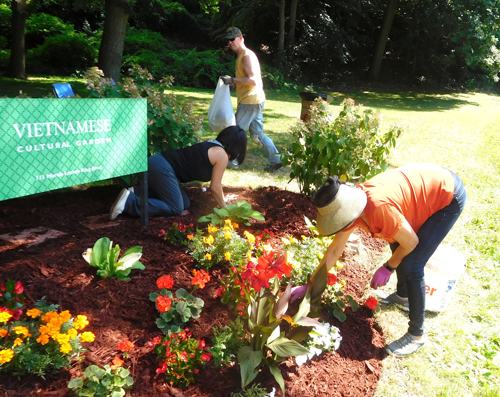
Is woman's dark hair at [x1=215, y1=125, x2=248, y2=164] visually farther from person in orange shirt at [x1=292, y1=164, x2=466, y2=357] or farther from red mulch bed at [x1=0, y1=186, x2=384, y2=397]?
person in orange shirt at [x1=292, y1=164, x2=466, y2=357]

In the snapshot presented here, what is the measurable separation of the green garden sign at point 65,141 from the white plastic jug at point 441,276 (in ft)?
8.18

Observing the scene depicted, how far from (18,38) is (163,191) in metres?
11.4

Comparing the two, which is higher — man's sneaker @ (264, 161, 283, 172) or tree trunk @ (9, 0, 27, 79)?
tree trunk @ (9, 0, 27, 79)

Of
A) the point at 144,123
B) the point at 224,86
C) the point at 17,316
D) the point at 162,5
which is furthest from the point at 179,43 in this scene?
→ the point at 17,316

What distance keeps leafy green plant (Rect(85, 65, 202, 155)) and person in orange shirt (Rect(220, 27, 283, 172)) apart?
0.88m

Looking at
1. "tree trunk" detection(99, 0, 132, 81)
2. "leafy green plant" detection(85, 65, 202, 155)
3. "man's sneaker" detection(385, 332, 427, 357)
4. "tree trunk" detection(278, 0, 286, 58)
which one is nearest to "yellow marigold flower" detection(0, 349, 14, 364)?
"man's sneaker" detection(385, 332, 427, 357)

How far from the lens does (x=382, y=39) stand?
845 inches

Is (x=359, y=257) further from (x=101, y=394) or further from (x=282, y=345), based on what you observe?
(x=101, y=394)

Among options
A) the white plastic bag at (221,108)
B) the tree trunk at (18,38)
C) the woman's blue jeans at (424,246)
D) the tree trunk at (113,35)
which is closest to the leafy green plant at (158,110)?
the white plastic bag at (221,108)

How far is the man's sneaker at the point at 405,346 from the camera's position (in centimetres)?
275

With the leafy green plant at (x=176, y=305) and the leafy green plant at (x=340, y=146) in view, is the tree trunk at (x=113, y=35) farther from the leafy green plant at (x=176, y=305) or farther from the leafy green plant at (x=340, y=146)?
the leafy green plant at (x=176, y=305)

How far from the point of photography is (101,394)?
6.15 ft

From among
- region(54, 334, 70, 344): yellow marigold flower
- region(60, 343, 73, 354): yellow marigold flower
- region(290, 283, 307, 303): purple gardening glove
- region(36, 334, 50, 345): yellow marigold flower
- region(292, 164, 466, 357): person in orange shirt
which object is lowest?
region(290, 283, 307, 303): purple gardening glove

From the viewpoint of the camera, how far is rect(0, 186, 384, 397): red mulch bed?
2.14 metres
